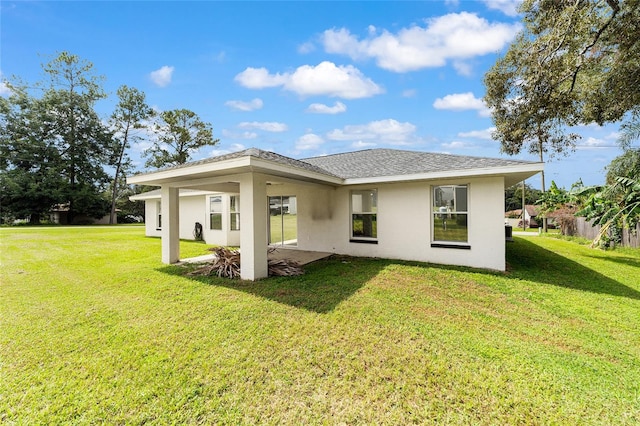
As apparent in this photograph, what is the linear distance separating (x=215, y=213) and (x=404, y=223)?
8.95m

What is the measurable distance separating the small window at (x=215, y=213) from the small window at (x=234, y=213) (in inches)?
26.9

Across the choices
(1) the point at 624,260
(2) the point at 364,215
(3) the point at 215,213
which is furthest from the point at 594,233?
(3) the point at 215,213

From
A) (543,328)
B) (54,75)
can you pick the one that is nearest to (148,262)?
(543,328)

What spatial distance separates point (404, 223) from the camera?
27.2ft

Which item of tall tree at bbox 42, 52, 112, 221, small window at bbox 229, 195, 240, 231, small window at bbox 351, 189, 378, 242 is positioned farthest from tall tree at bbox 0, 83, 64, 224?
small window at bbox 351, 189, 378, 242

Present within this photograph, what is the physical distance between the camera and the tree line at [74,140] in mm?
27312

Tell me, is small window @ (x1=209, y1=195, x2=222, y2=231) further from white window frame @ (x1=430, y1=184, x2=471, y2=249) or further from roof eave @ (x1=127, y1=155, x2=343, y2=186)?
white window frame @ (x1=430, y1=184, x2=471, y2=249)

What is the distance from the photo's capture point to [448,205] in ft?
25.5

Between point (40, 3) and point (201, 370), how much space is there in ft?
35.3

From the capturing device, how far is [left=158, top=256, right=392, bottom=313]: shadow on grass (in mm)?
5027

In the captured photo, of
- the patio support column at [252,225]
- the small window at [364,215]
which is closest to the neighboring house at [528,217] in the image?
the small window at [364,215]

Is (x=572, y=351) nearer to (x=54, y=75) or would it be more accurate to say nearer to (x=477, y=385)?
(x=477, y=385)

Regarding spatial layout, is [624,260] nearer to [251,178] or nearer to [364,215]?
[364,215]

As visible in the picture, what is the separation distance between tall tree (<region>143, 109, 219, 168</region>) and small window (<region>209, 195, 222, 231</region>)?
24347 millimetres
